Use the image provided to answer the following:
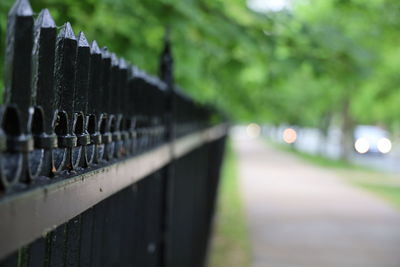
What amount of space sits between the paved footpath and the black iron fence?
6.09 m

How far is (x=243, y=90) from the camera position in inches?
392

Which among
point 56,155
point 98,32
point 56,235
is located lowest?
point 56,235

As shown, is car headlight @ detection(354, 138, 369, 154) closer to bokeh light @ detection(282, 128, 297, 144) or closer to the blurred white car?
the blurred white car

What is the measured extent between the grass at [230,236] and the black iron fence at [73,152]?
568 cm

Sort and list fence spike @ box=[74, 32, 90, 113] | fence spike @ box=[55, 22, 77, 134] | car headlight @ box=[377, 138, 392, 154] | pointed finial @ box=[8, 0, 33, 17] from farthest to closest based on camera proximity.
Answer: car headlight @ box=[377, 138, 392, 154] → fence spike @ box=[74, 32, 90, 113] → fence spike @ box=[55, 22, 77, 134] → pointed finial @ box=[8, 0, 33, 17]

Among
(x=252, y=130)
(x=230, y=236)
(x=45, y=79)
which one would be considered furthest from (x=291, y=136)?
(x=252, y=130)

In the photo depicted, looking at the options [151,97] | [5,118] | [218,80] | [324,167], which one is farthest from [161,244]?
[324,167]

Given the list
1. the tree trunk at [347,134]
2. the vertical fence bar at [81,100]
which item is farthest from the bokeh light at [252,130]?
the vertical fence bar at [81,100]

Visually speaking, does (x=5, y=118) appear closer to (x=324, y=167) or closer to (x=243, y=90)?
(x=243, y=90)

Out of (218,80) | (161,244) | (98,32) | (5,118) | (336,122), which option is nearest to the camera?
(5,118)

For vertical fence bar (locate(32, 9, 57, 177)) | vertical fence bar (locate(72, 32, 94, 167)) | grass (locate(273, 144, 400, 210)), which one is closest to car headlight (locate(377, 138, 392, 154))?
grass (locate(273, 144, 400, 210))

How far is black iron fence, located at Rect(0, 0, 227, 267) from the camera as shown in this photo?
2.93ft

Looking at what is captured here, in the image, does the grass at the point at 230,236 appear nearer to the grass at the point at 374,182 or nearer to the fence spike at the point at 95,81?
the grass at the point at 374,182

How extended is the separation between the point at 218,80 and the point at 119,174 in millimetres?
5589
